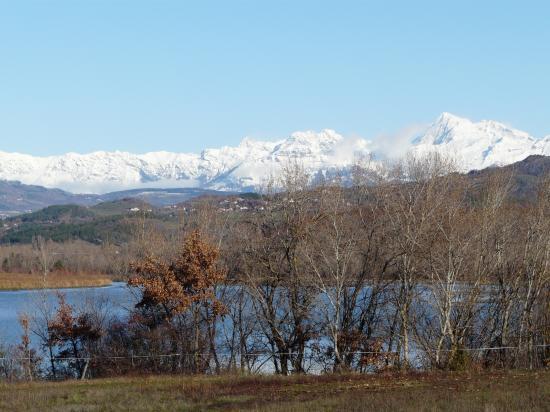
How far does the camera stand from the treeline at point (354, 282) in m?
40.0

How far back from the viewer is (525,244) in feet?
139

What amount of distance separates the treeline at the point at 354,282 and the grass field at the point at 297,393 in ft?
24.9

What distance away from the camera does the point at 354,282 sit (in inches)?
1694

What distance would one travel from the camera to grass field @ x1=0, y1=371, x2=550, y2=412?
24359 mm

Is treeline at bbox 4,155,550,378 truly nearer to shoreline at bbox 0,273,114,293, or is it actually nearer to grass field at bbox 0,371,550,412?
grass field at bbox 0,371,550,412

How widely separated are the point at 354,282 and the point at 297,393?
1569cm

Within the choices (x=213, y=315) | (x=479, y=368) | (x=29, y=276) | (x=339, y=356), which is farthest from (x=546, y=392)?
(x=29, y=276)

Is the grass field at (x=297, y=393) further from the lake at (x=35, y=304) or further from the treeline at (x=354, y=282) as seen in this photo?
the lake at (x=35, y=304)

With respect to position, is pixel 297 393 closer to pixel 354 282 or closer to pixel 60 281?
pixel 354 282

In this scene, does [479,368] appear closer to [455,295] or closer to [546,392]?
[455,295]

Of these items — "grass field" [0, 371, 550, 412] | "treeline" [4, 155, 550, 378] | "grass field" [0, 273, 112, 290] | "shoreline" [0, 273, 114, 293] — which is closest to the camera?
"grass field" [0, 371, 550, 412]

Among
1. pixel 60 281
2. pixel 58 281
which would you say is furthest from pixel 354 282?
pixel 60 281

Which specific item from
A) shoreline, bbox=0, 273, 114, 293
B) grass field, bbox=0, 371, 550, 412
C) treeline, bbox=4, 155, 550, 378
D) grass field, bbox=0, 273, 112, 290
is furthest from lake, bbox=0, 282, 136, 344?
grass field, bbox=0, 371, 550, 412

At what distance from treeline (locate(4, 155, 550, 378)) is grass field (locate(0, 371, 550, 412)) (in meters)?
7.58
